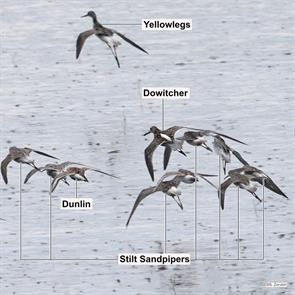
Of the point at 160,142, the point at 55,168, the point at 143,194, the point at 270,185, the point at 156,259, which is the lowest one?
the point at 156,259

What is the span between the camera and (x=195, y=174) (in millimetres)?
20672

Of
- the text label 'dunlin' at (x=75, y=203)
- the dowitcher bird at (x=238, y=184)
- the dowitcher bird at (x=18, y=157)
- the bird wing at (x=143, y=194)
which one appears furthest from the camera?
the dowitcher bird at (x=18, y=157)

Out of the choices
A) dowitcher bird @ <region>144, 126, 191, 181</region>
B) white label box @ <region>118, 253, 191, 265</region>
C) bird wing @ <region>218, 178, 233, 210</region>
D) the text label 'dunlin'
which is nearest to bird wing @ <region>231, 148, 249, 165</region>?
bird wing @ <region>218, 178, 233, 210</region>

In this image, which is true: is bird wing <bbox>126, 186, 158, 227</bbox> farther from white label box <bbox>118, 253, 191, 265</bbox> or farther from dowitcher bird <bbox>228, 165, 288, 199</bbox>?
dowitcher bird <bbox>228, 165, 288, 199</bbox>

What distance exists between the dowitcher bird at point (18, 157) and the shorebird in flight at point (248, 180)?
2402 millimetres

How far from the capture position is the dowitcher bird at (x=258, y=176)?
67.0 feet

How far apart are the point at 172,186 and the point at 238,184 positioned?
85cm

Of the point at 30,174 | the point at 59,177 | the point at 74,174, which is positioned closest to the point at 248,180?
the point at 74,174

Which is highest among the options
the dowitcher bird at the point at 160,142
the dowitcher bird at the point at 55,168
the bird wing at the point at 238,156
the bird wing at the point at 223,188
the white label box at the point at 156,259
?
the dowitcher bird at the point at 160,142

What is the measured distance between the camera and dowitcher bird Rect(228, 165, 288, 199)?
20413mm

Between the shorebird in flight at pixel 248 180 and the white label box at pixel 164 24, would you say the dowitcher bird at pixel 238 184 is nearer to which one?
the shorebird in flight at pixel 248 180

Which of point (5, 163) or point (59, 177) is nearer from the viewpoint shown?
point (59, 177)

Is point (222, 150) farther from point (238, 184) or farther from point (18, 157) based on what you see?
point (18, 157)

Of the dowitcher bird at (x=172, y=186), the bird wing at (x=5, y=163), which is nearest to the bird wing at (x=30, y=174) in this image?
the bird wing at (x=5, y=163)
